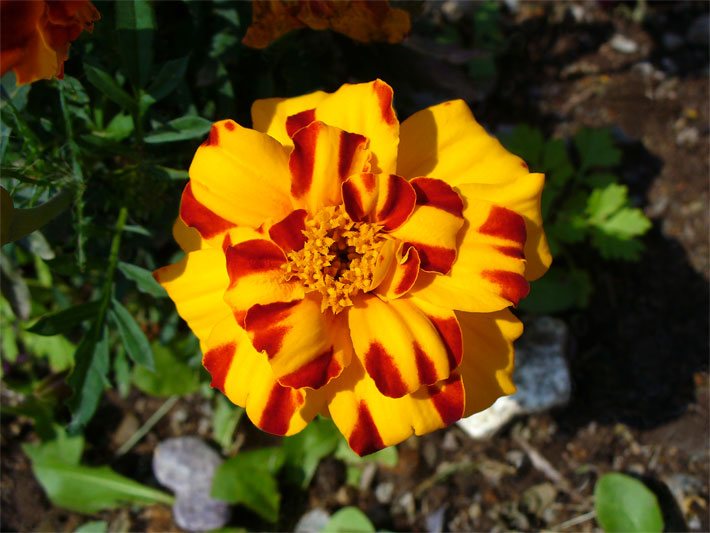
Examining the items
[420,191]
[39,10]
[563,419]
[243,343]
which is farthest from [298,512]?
[39,10]

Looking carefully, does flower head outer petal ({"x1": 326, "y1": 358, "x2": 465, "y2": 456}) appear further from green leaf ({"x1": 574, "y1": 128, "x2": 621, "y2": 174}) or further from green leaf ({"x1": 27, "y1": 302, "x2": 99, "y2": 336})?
green leaf ({"x1": 574, "y1": 128, "x2": 621, "y2": 174})

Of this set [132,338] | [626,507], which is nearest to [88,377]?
[132,338]

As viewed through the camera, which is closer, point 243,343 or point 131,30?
point 243,343

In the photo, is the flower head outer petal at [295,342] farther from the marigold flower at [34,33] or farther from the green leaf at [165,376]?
the green leaf at [165,376]

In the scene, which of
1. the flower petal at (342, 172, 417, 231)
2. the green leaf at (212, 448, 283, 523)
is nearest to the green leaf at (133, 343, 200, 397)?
the green leaf at (212, 448, 283, 523)

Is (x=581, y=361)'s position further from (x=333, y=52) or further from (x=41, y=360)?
(x=41, y=360)

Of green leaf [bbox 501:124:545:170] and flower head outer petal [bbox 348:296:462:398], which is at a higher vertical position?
flower head outer petal [bbox 348:296:462:398]
